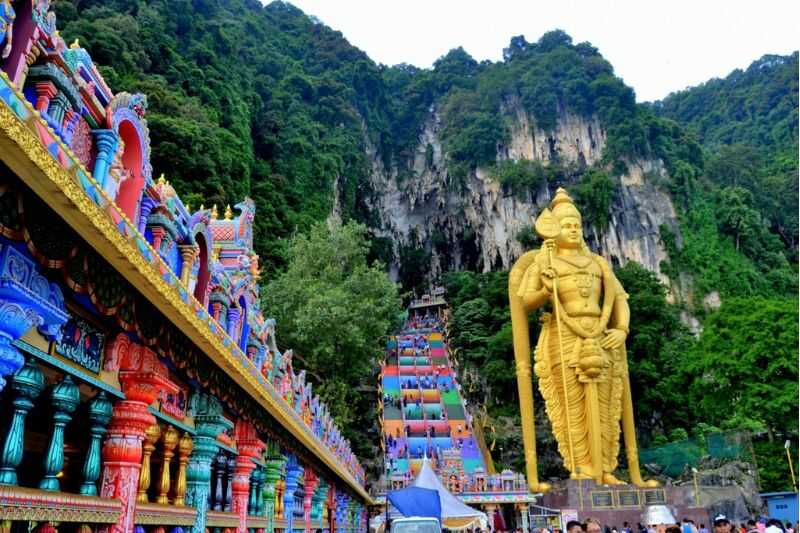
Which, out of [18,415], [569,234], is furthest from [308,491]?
[569,234]

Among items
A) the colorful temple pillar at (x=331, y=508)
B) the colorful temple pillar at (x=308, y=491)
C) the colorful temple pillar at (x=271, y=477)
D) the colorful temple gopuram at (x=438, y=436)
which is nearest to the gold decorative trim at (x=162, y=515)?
the colorful temple pillar at (x=271, y=477)

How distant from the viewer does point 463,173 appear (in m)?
44.1

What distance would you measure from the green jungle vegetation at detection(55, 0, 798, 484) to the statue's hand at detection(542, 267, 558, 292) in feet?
21.9

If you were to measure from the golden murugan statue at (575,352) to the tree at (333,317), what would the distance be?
6080mm

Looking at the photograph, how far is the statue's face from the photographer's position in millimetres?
14367

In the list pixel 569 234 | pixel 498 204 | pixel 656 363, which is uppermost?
pixel 498 204

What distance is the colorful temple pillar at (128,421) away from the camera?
3.13m

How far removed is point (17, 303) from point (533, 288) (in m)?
12.8

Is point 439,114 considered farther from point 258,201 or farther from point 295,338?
point 295,338

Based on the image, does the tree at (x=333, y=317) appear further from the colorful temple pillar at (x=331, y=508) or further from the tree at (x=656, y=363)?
the tree at (x=656, y=363)

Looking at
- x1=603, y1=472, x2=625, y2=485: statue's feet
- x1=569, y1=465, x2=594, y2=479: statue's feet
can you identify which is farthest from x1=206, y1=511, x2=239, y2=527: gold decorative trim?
x1=603, y1=472, x2=625, y2=485: statue's feet

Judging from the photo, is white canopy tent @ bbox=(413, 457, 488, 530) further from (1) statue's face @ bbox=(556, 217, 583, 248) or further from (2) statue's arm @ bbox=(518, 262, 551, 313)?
(1) statue's face @ bbox=(556, 217, 583, 248)

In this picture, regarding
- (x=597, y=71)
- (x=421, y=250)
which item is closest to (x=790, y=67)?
(x=597, y=71)

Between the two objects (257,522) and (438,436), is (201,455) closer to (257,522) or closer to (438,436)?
(257,522)
